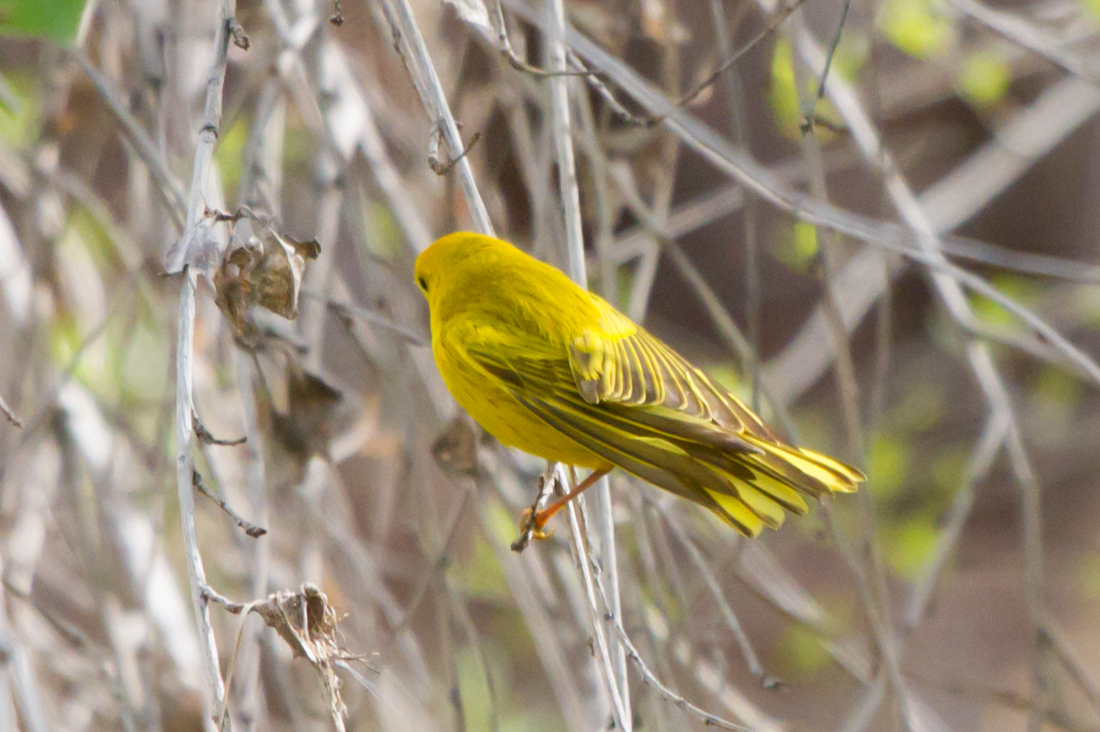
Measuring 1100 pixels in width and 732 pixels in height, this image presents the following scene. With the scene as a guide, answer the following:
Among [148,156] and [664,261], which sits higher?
[664,261]

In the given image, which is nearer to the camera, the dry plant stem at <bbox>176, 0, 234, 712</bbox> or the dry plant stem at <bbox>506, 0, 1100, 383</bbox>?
the dry plant stem at <bbox>176, 0, 234, 712</bbox>

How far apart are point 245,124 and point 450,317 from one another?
2410 millimetres

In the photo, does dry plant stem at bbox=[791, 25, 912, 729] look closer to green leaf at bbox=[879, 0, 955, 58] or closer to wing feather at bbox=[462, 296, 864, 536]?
wing feather at bbox=[462, 296, 864, 536]

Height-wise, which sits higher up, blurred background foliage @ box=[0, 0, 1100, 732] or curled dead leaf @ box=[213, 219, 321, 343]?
blurred background foliage @ box=[0, 0, 1100, 732]

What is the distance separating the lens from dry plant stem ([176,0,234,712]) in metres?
1.43

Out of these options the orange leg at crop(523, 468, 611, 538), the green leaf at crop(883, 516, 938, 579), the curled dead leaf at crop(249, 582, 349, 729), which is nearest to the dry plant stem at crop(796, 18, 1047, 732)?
the orange leg at crop(523, 468, 611, 538)

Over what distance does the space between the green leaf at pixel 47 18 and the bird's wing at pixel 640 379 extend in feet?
3.41

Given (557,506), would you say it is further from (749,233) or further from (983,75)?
(983,75)

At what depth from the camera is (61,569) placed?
13.7 ft

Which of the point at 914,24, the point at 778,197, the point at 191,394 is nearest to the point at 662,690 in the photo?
the point at 191,394

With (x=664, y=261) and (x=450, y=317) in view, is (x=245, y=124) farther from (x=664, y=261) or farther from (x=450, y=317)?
(x=664, y=261)

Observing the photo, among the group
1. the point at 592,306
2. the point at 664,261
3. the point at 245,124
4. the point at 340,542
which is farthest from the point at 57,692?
the point at 664,261

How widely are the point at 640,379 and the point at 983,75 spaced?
3.86 meters

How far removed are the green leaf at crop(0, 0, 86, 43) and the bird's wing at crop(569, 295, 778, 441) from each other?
3.41 ft
